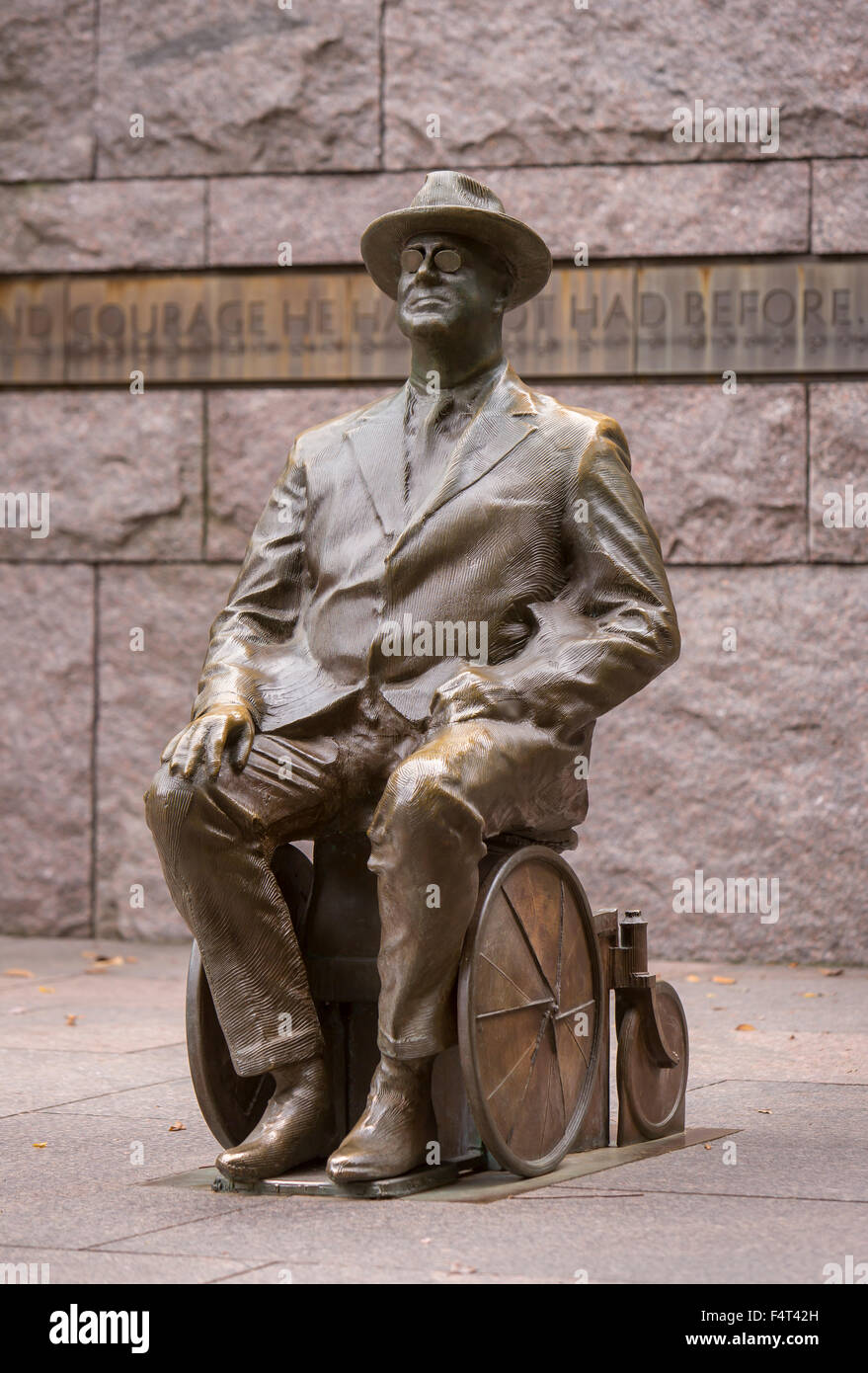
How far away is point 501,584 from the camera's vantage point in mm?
5016

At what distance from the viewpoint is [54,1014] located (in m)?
7.51

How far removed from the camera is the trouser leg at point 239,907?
468cm

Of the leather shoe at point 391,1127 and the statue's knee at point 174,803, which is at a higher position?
the statue's knee at point 174,803

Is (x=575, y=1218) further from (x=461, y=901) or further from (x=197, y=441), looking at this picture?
(x=197, y=441)

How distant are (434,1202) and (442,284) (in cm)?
223

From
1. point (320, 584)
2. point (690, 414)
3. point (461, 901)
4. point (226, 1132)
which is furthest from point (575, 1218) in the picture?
point (690, 414)

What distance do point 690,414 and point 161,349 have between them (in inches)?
94.8

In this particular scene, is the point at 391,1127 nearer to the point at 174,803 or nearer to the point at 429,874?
the point at 429,874

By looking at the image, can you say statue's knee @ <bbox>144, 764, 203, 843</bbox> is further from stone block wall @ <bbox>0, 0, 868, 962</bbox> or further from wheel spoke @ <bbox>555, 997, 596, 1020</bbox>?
stone block wall @ <bbox>0, 0, 868, 962</bbox>

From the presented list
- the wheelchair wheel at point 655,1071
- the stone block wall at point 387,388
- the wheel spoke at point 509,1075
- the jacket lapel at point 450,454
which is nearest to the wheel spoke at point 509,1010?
the wheel spoke at point 509,1075

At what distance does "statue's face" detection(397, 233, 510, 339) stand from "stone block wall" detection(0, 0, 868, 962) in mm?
3753

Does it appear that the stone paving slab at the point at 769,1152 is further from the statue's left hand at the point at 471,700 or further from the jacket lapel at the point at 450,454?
the jacket lapel at the point at 450,454

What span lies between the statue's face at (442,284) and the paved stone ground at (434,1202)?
2099 mm

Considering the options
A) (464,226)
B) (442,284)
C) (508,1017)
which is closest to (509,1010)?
(508,1017)
